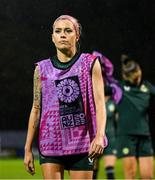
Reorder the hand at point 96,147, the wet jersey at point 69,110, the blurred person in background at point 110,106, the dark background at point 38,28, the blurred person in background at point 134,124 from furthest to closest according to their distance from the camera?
the blurred person in background at point 110,106, the blurred person in background at point 134,124, the dark background at point 38,28, the wet jersey at point 69,110, the hand at point 96,147

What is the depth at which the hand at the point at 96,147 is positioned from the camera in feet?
15.5

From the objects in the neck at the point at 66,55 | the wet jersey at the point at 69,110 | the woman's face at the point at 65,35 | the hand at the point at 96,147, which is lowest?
the hand at the point at 96,147

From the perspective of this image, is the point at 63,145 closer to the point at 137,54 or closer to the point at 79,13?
the point at 79,13

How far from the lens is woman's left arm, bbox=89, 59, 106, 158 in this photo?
4.74 metres

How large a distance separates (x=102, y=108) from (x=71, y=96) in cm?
23

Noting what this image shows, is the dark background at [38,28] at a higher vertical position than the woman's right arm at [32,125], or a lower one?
higher

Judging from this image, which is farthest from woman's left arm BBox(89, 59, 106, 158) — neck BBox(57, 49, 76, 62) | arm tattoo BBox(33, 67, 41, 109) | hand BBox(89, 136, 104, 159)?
arm tattoo BBox(33, 67, 41, 109)

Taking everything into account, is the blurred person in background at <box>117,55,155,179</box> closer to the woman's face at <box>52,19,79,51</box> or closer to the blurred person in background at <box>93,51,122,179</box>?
the blurred person in background at <box>93,51,122,179</box>

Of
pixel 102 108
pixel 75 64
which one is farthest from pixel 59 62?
pixel 102 108

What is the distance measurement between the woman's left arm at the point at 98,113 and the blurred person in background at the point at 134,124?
3.70 m

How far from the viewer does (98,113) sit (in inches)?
192

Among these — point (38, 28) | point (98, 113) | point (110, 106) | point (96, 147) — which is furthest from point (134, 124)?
point (96, 147)

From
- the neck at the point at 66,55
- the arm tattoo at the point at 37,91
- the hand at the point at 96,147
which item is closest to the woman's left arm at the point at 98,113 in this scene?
the hand at the point at 96,147

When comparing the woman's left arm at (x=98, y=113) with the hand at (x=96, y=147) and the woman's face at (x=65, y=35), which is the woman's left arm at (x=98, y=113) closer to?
the hand at (x=96, y=147)
